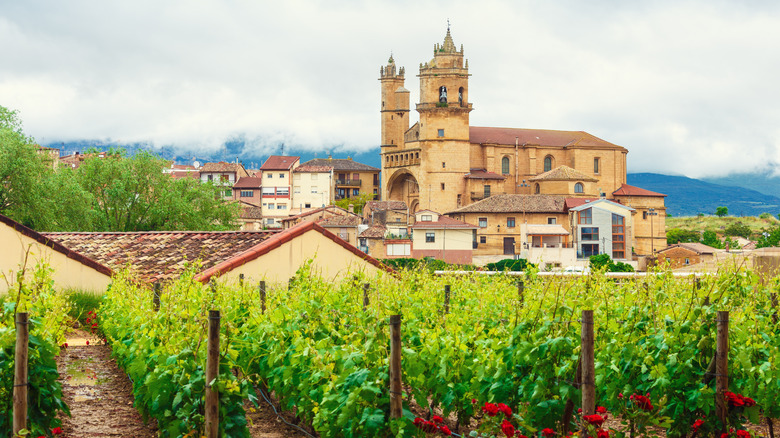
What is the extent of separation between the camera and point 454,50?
84.9 m

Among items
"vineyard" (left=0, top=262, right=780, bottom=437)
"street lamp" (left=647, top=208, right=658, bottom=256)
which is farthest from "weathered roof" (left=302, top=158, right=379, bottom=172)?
"vineyard" (left=0, top=262, right=780, bottom=437)

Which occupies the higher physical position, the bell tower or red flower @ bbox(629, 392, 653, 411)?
the bell tower

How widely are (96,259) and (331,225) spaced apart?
48570 mm

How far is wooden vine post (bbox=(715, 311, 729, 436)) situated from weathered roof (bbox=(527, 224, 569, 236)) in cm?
6184

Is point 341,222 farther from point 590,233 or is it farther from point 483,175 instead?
point 590,233

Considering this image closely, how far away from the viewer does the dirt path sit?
8188 mm

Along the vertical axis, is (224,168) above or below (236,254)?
above

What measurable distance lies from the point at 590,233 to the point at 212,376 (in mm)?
Answer: 65595

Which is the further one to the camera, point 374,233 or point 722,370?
point 374,233

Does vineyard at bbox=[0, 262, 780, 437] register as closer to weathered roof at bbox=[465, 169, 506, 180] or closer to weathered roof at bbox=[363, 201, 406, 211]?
weathered roof at bbox=[363, 201, 406, 211]

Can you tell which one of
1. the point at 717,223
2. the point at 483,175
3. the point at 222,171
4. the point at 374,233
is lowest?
the point at 374,233

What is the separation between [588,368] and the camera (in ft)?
18.1

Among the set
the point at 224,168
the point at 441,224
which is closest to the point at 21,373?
the point at 441,224

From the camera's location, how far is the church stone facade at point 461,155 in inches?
3182
